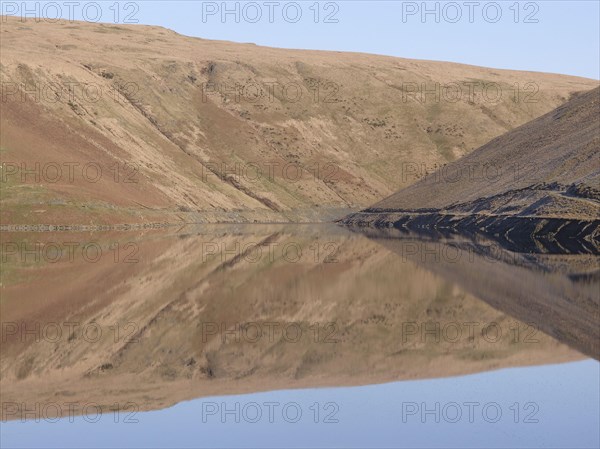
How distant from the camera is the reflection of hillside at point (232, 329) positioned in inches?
784

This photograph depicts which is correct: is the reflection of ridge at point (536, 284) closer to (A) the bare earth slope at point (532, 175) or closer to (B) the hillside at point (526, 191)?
(B) the hillside at point (526, 191)

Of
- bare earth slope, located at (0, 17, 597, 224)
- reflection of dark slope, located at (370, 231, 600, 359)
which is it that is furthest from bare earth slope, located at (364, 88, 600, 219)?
bare earth slope, located at (0, 17, 597, 224)

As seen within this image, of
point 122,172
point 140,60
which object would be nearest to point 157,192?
point 122,172

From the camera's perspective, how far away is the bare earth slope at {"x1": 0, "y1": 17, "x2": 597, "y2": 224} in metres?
104

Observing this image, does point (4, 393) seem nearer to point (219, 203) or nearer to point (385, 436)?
point (385, 436)

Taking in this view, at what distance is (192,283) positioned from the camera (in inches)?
1492

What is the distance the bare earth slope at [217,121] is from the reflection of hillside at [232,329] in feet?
168

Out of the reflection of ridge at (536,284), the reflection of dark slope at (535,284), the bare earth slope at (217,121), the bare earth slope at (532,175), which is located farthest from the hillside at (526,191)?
the bare earth slope at (217,121)

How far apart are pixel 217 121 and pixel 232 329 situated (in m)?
120

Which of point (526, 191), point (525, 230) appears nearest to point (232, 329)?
point (525, 230)

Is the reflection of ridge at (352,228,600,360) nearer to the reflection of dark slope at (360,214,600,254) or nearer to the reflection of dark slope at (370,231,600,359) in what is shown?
the reflection of dark slope at (370,231,600,359)

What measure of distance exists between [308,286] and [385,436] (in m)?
21.7

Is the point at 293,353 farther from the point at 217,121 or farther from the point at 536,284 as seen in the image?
the point at 217,121

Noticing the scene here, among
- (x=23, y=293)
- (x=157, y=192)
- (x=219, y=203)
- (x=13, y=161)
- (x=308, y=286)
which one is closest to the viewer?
(x=23, y=293)
